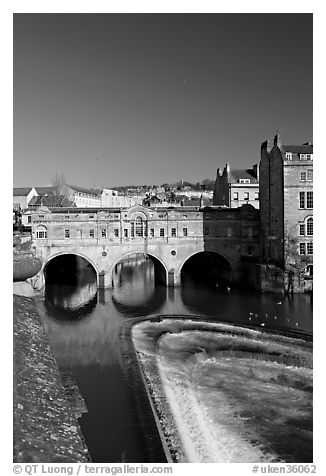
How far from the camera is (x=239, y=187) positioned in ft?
205

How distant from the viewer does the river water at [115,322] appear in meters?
15.4

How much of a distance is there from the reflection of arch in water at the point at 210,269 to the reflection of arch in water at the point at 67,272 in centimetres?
1371

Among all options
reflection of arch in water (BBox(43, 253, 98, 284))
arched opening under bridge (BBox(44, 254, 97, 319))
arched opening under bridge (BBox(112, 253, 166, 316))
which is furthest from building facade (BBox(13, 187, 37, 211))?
arched opening under bridge (BBox(112, 253, 166, 316))

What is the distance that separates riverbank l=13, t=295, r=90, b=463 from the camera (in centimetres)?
702

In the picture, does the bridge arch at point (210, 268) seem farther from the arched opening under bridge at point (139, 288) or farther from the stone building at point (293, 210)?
the stone building at point (293, 210)

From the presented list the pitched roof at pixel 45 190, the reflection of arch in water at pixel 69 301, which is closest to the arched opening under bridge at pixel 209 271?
the reflection of arch in water at pixel 69 301

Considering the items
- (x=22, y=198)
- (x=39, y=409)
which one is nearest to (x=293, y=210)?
(x=39, y=409)

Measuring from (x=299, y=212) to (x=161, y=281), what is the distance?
59.7 ft

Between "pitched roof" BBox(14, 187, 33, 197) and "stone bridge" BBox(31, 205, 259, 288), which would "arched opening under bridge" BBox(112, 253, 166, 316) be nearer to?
"stone bridge" BBox(31, 205, 259, 288)

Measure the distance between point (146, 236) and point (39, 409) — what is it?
3765 centimetres

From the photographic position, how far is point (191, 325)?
99.5 ft

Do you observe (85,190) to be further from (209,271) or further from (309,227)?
(309,227)
